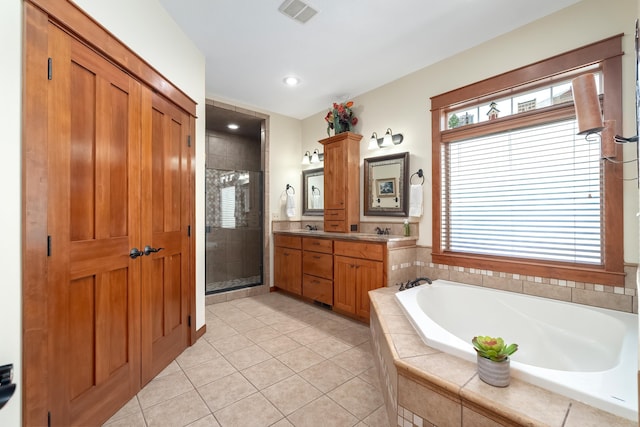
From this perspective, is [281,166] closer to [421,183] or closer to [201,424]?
[421,183]

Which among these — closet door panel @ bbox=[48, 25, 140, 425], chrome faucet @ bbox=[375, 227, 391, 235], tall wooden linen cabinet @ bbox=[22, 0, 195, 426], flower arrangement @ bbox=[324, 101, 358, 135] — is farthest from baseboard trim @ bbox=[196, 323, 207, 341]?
flower arrangement @ bbox=[324, 101, 358, 135]

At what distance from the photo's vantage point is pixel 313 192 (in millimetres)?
4426

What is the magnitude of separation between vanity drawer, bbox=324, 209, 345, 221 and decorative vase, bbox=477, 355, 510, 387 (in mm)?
2494

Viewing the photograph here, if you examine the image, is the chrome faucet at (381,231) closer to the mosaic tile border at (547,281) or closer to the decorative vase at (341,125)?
the mosaic tile border at (547,281)

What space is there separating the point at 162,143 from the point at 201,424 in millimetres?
1853

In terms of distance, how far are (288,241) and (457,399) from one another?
3036mm

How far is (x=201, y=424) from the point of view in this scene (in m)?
1.55

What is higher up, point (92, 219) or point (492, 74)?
point (492, 74)

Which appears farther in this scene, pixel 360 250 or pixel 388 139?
pixel 388 139

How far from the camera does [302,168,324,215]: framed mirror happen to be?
4.29 metres

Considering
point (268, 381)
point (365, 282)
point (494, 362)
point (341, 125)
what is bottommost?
point (268, 381)

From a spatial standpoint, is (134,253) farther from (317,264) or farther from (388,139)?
(388,139)

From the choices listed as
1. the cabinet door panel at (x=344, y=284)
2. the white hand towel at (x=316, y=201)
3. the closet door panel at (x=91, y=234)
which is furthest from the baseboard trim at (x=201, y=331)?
the white hand towel at (x=316, y=201)

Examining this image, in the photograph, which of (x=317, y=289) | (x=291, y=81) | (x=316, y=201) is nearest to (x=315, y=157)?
(x=316, y=201)
